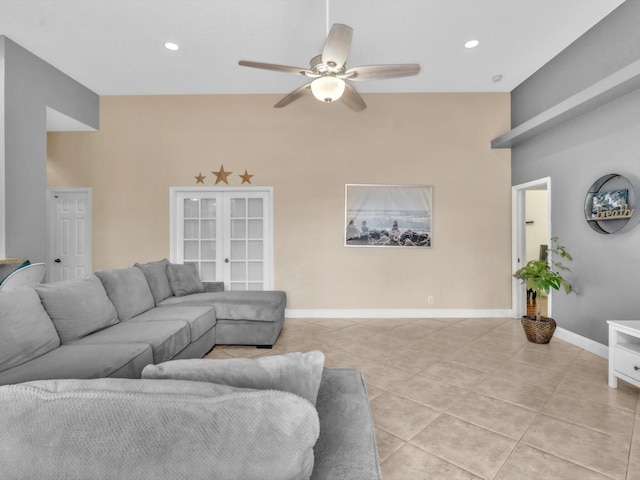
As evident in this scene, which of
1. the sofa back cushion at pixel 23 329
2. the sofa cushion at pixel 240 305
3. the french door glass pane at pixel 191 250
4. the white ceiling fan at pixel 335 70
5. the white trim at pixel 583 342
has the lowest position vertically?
the white trim at pixel 583 342

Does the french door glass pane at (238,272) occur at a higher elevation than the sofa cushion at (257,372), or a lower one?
lower

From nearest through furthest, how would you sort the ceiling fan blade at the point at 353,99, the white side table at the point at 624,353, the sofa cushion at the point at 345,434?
the sofa cushion at the point at 345,434 → the white side table at the point at 624,353 → the ceiling fan blade at the point at 353,99

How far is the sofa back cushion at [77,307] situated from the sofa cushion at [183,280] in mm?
1148

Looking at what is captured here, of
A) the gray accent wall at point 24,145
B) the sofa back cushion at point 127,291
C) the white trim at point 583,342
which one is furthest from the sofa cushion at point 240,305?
the white trim at point 583,342

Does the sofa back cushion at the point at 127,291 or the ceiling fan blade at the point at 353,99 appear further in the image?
the ceiling fan blade at the point at 353,99

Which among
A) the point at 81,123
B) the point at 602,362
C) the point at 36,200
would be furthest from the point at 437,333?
the point at 81,123

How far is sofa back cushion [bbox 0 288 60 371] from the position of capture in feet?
→ 5.93

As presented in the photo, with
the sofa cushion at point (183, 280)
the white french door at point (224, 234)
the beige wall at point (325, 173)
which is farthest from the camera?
the white french door at point (224, 234)

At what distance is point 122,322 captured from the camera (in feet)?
9.11

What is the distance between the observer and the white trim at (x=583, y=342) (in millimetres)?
3156

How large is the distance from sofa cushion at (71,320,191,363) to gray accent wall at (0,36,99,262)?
6.78 feet

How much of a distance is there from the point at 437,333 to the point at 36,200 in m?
5.29

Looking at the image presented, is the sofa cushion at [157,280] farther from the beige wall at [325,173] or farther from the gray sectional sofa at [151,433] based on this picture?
the gray sectional sofa at [151,433]

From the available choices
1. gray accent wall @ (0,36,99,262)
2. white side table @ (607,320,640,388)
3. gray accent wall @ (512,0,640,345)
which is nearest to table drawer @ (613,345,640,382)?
white side table @ (607,320,640,388)
